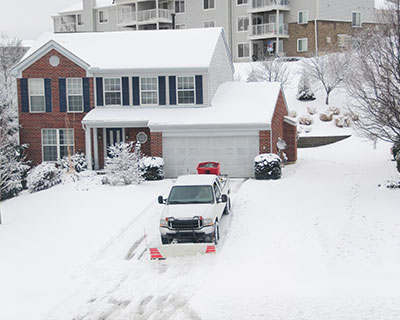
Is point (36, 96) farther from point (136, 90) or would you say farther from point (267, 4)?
point (267, 4)

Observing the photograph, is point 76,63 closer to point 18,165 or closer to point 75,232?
point 18,165

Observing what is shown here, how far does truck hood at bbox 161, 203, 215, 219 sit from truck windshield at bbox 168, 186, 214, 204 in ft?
0.98

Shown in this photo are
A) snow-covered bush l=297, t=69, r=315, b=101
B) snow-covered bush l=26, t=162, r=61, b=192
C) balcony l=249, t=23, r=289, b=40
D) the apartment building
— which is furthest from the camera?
balcony l=249, t=23, r=289, b=40

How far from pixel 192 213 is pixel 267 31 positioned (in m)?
42.8

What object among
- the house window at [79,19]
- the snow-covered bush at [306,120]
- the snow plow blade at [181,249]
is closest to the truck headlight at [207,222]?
the snow plow blade at [181,249]

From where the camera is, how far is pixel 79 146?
29.3 meters

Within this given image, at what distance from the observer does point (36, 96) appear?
97.5 ft

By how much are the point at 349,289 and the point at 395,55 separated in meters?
11.2

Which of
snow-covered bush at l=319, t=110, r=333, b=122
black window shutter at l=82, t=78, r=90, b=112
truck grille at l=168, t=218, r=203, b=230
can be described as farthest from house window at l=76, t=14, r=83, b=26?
truck grille at l=168, t=218, r=203, b=230

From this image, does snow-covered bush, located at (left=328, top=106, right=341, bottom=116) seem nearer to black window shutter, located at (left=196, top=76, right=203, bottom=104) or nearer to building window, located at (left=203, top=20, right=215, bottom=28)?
black window shutter, located at (left=196, top=76, right=203, bottom=104)

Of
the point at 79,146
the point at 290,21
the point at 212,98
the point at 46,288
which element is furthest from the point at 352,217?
the point at 290,21

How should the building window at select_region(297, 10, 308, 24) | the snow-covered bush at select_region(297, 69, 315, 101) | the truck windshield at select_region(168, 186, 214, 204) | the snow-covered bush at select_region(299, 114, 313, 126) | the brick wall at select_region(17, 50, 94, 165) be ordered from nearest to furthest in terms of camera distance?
the truck windshield at select_region(168, 186, 214, 204) < the brick wall at select_region(17, 50, 94, 165) < the snow-covered bush at select_region(299, 114, 313, 126) < the snow-covered bush at select_region(297, 69, 315, 101) < the building window at select_region(297, 10, 308, 24)

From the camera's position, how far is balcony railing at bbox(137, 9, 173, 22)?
6094 centimetres

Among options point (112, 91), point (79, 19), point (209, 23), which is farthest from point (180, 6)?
point (112, 91)
